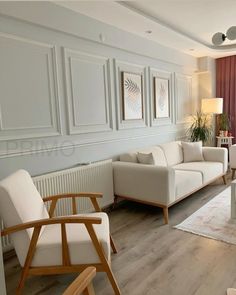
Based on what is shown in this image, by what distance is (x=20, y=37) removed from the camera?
2467mm

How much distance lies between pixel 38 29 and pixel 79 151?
1.41 m

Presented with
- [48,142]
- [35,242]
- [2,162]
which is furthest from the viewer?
[48,142]

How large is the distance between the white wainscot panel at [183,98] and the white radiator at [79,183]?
90.5 inches

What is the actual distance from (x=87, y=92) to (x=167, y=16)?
1.45 meters

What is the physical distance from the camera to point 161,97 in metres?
4.46

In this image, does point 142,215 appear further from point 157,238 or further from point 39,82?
point 39,82

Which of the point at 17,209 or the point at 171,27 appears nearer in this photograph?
the point at 17,209

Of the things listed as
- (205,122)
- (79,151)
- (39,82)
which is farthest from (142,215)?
(205,122)

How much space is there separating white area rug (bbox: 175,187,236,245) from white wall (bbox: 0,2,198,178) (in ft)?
4.48

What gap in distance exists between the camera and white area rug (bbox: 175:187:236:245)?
103 inches

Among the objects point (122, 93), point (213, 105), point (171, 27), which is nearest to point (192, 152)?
point (213, 105)

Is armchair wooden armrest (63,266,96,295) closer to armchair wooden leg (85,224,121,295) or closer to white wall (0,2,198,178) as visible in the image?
armchair wooden leg (85,224,121,295)

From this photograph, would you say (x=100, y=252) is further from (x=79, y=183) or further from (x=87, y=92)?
(x=87, y=92)

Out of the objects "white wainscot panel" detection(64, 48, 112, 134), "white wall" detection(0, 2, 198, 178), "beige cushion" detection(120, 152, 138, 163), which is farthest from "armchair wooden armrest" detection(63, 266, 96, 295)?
"beige cushion" detection(120, 152, 138, 163)
